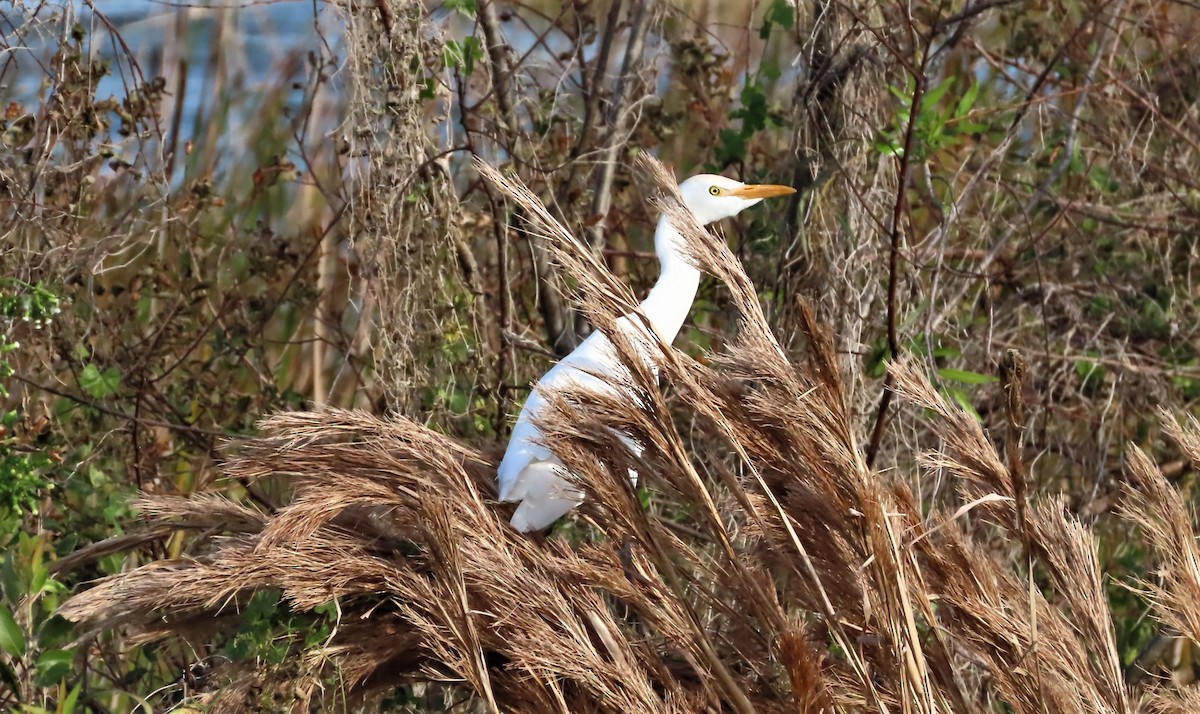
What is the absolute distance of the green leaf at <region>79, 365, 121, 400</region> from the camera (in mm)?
2746

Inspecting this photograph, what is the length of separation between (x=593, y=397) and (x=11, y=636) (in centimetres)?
112

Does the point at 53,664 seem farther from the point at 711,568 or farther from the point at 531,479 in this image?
the point at 711,568

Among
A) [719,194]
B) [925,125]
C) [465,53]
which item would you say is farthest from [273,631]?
[925,125]

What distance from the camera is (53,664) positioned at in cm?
204

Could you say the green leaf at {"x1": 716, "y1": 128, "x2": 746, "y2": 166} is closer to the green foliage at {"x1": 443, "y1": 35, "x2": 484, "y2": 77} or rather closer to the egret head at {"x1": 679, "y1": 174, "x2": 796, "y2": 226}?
the egret head at {"x1": 679, "y1": 174, "x2": 796, "y2": 226}

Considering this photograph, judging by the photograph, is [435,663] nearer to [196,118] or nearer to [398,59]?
[398,59]

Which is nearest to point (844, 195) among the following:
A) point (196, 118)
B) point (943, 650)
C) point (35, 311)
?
point (943, 650)

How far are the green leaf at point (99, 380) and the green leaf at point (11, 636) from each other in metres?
0.80

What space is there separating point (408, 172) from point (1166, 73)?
Result: 2263 mm

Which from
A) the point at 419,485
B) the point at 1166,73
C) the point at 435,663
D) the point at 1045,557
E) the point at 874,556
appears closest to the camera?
the point at 874,556

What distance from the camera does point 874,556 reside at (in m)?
1.41

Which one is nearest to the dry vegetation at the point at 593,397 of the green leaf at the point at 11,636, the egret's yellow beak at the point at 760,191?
the green leaf at the point at 11,636

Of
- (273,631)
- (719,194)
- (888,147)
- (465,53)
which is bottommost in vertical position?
(273,631)

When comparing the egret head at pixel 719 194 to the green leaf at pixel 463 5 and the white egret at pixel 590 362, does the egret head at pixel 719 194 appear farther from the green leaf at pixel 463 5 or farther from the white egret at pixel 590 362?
the green leaf at pixel 463 5
